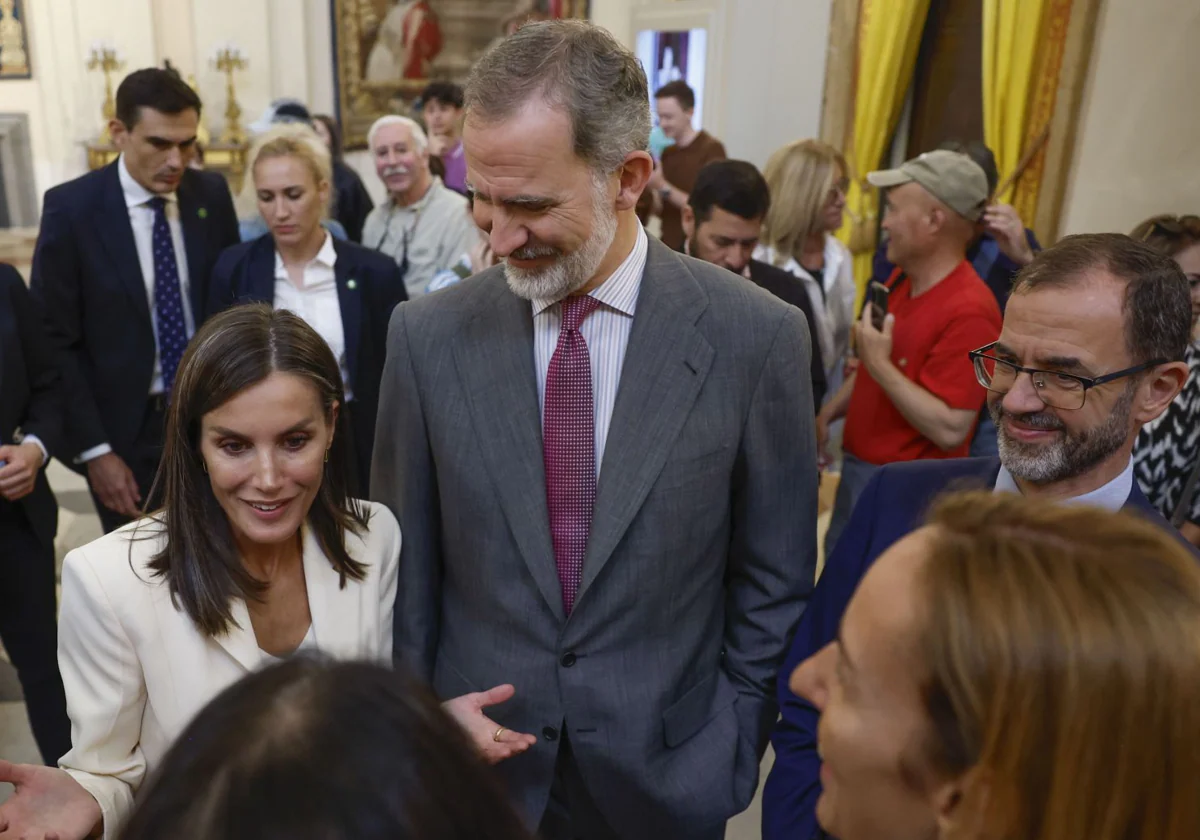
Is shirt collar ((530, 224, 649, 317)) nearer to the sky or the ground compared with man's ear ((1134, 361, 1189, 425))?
nearer to the sky

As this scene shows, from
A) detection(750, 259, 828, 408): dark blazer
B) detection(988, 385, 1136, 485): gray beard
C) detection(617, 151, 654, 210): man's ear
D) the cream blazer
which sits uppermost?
detection(617, 151, 654, 210): man's ear

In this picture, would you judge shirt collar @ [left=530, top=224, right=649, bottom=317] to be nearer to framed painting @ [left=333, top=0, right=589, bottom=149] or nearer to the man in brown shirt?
the man in brown shirt

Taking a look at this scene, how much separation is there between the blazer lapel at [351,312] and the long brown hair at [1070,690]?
2790 mm

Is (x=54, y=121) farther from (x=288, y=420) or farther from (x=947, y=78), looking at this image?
(x=288, y=420)

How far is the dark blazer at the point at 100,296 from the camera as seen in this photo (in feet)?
10.6

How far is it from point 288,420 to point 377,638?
1.45 ft

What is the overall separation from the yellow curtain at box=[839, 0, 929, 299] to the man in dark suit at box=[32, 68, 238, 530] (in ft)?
14.6

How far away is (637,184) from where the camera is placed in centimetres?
168

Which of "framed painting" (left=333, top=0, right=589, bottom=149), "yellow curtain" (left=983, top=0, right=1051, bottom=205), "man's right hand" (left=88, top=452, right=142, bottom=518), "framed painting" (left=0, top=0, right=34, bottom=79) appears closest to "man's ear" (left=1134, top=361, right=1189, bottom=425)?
"man's right hand" (left=88, top=452, right=142, bottom=518)

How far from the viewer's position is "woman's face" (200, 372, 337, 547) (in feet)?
5.29

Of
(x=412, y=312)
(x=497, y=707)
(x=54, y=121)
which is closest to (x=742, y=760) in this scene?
(x=497, y=707)

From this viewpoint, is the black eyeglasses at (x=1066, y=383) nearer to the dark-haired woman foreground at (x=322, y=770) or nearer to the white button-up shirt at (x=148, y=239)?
the dark-haired woman foreground at (x=322, y=770)

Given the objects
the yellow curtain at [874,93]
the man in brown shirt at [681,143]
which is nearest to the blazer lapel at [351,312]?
the man in brown shirt at [681,143]

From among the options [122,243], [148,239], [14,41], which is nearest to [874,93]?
[148,239]
